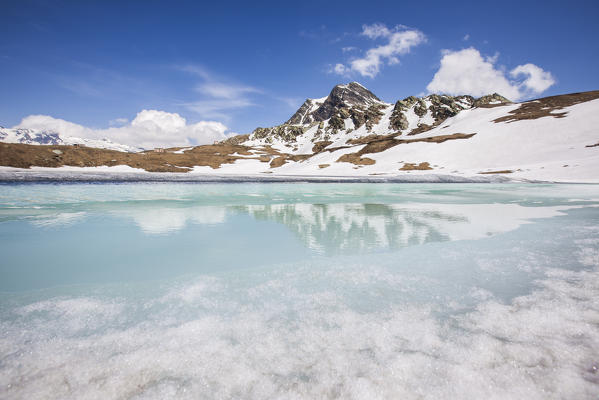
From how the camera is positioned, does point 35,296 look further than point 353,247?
No

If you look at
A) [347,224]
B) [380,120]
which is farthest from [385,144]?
[380,120]

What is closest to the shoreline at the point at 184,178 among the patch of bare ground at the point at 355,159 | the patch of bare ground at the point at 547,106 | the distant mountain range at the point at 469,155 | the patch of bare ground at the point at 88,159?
the distant mountain range at the point at 469,155

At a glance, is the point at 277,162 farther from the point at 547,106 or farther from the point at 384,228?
the point at 547,106

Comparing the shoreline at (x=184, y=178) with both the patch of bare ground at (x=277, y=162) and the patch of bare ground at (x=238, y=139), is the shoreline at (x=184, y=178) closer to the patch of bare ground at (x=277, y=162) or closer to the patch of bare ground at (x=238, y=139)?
the patch of bare ground at (x=277, y=162)

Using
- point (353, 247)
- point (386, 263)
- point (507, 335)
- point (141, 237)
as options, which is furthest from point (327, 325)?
point (141, 237)

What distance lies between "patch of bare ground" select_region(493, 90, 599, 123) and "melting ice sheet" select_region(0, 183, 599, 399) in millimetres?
65076

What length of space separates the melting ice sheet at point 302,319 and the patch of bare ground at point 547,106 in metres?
65.1

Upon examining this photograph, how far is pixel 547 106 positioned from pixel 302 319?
8465cm

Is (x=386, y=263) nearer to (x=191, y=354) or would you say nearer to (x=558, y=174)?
(x=191, y=354)

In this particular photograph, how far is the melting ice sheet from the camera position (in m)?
2.03

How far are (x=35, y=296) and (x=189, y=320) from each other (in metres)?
2.23

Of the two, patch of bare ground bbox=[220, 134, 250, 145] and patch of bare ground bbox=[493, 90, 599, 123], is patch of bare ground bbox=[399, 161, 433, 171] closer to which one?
patch of bare ground bbox=[493, 90, 599, 123]

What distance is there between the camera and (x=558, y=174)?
3064 cm

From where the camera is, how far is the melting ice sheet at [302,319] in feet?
6.67
